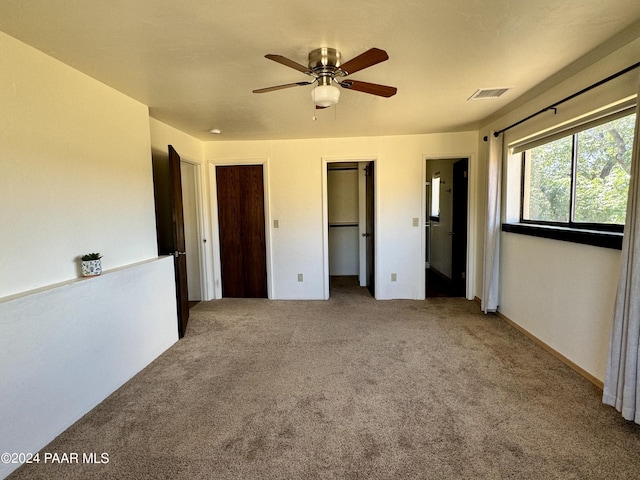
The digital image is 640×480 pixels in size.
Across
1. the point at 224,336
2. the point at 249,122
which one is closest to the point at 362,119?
the point at 249,122

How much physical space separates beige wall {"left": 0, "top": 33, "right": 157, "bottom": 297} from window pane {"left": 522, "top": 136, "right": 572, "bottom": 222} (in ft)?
12.1

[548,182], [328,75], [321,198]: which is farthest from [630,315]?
[321,198]

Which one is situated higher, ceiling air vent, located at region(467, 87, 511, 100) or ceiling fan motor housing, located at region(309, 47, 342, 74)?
ceiling air vent, located at region(467, 87, 511, 100)

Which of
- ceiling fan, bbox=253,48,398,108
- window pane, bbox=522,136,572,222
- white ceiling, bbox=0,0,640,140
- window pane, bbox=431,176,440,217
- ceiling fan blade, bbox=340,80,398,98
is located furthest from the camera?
window pane, bbox=431,176,440,217

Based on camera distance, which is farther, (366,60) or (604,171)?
(604,171)

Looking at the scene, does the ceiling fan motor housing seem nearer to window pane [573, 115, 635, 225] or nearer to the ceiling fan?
the ceiling fan

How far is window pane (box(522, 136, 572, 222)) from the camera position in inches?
104

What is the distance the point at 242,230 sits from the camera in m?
4.62

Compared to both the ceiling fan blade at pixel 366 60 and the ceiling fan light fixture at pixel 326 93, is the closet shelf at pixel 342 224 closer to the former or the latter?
the ceiling fan light fixture at pixel 326 93

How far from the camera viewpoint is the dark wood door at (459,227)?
454 centimetres

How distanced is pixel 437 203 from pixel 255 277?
143 inches

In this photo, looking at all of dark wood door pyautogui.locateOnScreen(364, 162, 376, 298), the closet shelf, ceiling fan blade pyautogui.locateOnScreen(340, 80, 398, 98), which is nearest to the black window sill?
ceiling fan blade pyautogui.locateOnScreen(340, 80, 398, 98)

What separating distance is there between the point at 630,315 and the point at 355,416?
66.3 inches

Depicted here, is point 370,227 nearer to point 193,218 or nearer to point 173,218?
point 193,218
